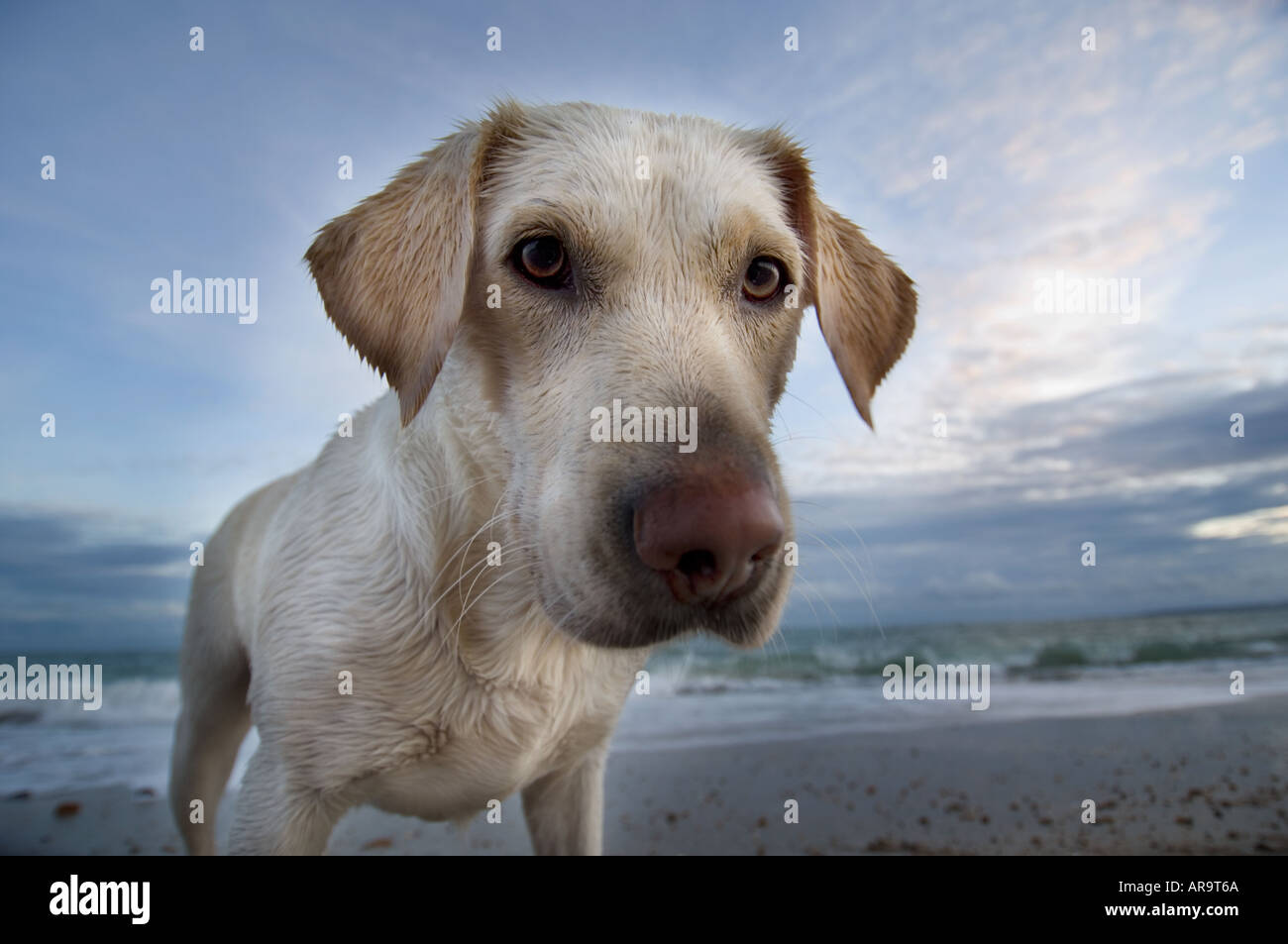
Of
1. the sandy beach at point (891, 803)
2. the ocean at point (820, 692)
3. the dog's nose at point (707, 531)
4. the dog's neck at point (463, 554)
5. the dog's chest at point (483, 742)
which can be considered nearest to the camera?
the dog's nose at point (707, 531)

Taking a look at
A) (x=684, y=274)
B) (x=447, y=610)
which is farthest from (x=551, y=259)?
(x=447, y=610)

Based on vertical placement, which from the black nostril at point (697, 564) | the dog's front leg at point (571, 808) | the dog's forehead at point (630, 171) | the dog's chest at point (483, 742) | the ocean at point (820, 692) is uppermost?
the dog's forehead at point (630, 171)

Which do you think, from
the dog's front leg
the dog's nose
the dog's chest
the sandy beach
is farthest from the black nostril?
the sandy beach

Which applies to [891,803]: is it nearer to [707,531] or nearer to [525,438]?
[525,438]

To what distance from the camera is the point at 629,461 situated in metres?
1.58

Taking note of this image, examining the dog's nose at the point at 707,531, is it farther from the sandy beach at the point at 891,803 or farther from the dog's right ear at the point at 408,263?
the sandy beach at the point at 891,803

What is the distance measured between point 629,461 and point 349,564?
1184 mm

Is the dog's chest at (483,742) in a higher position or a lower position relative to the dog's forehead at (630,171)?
lower

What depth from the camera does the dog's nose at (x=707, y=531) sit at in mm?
1416

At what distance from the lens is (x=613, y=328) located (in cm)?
193

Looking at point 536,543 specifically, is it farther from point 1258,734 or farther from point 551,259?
point 1258,734

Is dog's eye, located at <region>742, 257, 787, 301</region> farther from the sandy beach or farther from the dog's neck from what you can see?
the sandy beach

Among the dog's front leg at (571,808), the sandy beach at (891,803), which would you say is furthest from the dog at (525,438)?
the sandy beach at (891,803)

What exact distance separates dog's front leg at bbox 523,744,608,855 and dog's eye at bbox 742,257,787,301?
1743mm
